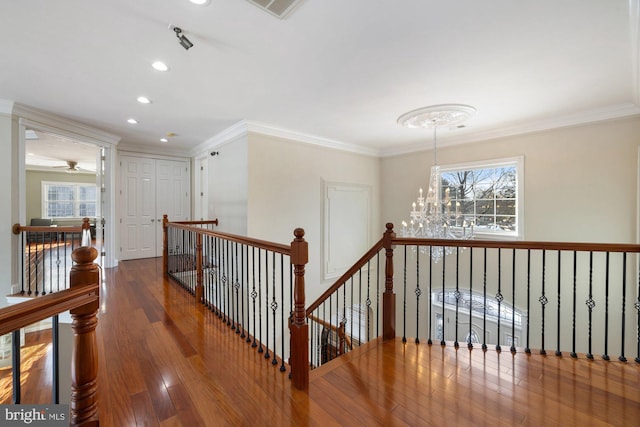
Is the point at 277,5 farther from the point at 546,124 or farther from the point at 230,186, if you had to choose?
the point at 546,124

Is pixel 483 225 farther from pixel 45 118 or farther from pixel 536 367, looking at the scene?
pixel 45 118

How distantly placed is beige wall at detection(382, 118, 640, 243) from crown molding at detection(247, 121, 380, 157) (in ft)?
7.15

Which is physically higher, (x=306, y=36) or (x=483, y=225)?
(x=306, y=36)

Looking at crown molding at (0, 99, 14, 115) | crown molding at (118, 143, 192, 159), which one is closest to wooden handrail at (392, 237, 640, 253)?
crown molding at (0, 99, 14, 115)

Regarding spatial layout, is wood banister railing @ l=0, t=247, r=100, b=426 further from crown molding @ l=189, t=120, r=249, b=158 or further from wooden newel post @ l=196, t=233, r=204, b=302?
crown molding @ l=189, t=120, r=249, b=158

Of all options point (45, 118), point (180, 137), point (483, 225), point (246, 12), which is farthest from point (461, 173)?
point (45, 118)

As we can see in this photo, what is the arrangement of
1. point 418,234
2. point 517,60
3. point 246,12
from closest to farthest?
point 246,12 → point 517,60 → point 418,234

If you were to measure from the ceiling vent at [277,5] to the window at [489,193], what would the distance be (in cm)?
372

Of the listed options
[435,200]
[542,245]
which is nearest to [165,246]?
[435,200]

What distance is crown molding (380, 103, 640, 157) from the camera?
137 inches

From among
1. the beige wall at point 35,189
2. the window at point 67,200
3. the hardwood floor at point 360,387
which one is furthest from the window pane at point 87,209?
the hardwood floor at point 360,387

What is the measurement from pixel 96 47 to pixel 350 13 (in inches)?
84.5

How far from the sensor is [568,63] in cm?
252

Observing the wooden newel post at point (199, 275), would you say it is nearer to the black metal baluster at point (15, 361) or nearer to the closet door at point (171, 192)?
the black metal baluster at point (15, 361)
